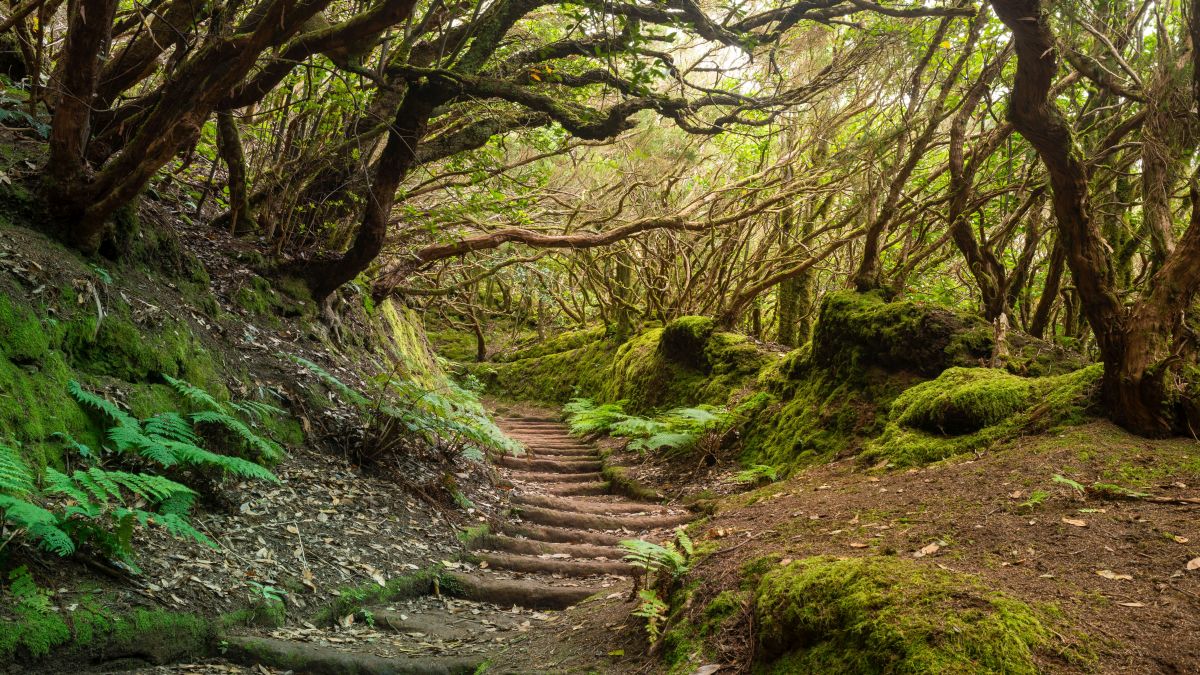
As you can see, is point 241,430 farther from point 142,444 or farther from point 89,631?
point 89,631

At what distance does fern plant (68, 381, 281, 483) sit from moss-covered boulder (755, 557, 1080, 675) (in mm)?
2797

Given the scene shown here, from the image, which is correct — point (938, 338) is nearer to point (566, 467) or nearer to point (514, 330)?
point (566, 467)

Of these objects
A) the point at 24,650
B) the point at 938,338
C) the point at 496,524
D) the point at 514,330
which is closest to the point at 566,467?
the point at 496,524

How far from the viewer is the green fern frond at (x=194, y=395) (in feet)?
13.9

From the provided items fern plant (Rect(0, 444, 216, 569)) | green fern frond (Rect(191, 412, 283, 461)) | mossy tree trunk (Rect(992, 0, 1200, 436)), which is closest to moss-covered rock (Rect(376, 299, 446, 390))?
green fern frond (Rect(191, 412, 283, 461))

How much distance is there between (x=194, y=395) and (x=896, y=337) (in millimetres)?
5819

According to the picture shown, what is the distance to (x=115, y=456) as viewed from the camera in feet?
12.0

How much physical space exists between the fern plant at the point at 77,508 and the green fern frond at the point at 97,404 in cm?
40

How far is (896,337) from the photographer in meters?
6.57

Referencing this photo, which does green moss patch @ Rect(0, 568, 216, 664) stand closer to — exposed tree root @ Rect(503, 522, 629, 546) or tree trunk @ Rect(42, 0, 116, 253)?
tree trunk @ Rect(42, 0, 116, 253)

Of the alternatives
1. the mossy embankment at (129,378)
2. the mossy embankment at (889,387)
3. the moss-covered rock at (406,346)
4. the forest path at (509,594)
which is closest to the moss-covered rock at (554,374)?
the moss-covered rock at (406,346)

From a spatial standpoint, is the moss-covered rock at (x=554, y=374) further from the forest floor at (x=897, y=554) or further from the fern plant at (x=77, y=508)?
the fern plant at (x=77, y=508)

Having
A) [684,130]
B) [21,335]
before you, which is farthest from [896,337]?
[21,335]

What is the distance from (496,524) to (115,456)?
11.0 ft
